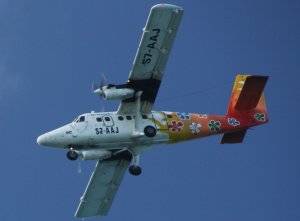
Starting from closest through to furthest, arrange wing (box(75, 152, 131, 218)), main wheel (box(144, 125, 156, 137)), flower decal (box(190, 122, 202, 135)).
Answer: main wheel (box(144, 125, 156, 137))
flower decal (box(190, 122, 202, 135))
wing (box(75, 152, 131, 218))

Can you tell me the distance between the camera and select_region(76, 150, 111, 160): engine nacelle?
65.4 meters

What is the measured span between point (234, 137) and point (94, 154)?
8.76 meters

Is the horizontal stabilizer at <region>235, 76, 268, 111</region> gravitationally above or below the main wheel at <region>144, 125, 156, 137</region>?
above

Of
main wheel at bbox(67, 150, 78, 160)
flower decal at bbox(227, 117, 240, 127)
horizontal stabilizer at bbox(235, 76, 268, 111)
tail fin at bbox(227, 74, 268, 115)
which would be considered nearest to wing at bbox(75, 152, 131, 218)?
main wheel at bbox(67, 150, 78, 160)

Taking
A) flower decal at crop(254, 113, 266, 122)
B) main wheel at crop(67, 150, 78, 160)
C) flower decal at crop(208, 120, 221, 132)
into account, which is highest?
flower decal at crop(254, 113, 266, 122)

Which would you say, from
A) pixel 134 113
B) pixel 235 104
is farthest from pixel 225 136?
pixel 134 113

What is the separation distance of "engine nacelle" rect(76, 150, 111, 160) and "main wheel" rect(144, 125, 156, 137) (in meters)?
2.63

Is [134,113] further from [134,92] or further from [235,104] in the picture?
[235,104]

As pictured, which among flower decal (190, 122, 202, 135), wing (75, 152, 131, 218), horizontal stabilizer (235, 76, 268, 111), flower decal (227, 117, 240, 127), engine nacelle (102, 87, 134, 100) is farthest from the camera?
wing (75, 152, 131, 218)

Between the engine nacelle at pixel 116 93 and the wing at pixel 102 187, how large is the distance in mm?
4642

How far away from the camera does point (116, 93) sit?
6475 cm

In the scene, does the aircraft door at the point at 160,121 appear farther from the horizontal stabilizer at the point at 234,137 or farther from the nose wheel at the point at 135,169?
the horizontal stabilizer at the point at 234,137

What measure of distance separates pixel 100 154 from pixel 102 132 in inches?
63.7

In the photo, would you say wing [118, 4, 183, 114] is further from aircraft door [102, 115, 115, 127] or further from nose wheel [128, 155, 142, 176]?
nose wheel [128, 155, 142, 176]
